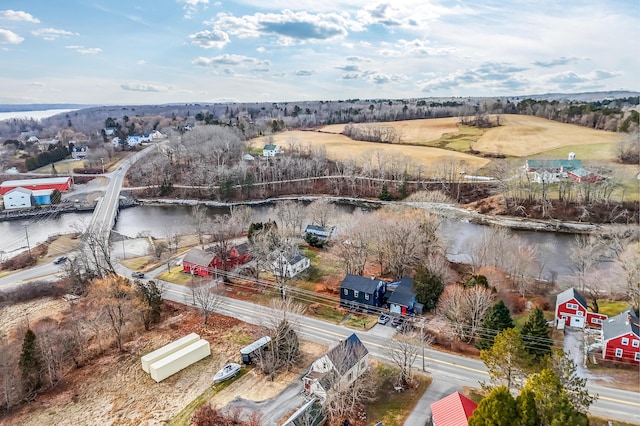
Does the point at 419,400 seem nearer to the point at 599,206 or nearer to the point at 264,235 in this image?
the point at 264,235

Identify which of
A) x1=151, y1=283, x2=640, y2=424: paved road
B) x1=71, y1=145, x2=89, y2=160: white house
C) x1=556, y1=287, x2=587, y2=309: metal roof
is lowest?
x1=151, y1=283, x2=640, y2=424: paved road

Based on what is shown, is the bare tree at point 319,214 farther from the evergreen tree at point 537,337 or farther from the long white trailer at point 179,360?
the evergreen tree at point 537,337

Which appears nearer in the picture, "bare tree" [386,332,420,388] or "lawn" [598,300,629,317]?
"bare tree" [386,332,420,388]

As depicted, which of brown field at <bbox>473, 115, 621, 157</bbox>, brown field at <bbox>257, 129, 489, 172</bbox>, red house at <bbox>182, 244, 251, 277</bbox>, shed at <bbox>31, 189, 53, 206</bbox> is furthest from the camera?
brown field at <bbox>473, 115, 621, 157</bbox>

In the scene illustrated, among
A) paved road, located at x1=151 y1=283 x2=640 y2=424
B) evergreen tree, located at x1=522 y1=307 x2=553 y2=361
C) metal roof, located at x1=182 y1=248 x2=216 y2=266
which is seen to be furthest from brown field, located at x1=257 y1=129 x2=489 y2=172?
paved road, located at x1=151 y1=283 x2=640 y2=424

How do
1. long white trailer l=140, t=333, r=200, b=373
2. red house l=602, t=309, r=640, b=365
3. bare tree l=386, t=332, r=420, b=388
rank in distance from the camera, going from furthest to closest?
long white trailer l=140, t=333, r=200, b=373, red house l=602, t=309, r=640, b=365, bare tree l=386, t=332, r=420, b=388

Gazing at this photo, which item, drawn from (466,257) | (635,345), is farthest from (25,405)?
(466,257)

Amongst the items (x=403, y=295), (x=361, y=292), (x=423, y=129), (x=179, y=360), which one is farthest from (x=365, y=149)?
(x=179, y=360)

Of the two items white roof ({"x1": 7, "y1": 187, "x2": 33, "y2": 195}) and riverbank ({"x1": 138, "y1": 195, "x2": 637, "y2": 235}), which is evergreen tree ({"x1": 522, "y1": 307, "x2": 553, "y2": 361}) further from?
white roof ({"x1": 7, "y1": 187, "x2": 33, "y2": 195})
